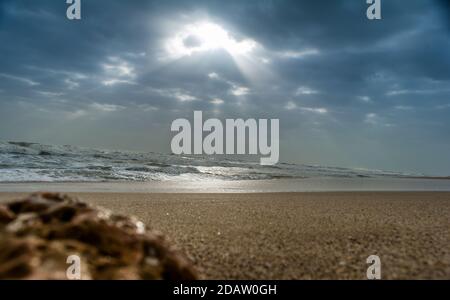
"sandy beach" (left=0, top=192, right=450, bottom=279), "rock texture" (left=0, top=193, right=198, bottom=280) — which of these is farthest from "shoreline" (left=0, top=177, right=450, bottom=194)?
"rock texture" (left=0, top=193, right=198, bottom=280)

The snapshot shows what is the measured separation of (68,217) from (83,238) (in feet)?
0.60

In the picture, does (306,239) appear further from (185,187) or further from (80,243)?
(185,187)

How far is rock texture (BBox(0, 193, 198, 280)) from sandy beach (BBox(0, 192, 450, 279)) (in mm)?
651

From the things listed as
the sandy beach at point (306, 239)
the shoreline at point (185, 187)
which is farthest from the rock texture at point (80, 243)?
the shoreline at point (185, 187)

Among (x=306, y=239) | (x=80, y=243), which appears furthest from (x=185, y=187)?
(x=80, y=243)

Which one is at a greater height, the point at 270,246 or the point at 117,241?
the point at 117,241

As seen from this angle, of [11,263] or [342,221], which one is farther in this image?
[342,221]

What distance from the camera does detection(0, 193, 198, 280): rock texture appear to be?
182 centimetres

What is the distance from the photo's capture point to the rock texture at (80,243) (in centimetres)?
182

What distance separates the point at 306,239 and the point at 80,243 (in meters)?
2.64

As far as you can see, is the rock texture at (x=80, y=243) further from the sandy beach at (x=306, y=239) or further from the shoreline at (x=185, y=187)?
the shoreline at (x=185, y=187)

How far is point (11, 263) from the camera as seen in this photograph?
174 cm
